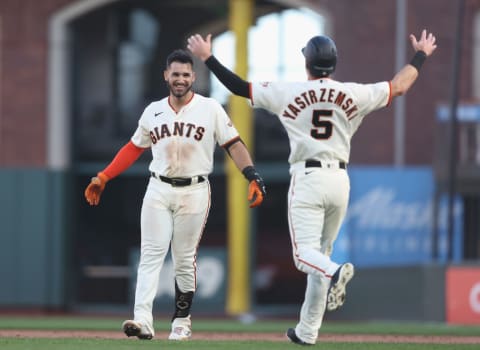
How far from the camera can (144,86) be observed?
68.4 feet

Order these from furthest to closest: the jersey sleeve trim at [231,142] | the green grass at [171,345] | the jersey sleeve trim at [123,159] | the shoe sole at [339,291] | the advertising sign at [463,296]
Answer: the advertising sign at [463,296], the jersey sleeve trim at [123,159], the jersey sleeve trim at [231,142], the green grass at [171,345], the shoe sole at [339,291]

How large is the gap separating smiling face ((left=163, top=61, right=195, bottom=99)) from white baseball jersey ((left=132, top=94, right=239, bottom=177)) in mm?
130

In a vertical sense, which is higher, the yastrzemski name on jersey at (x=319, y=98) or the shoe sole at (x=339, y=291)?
the yastrzemski name on jersey at (x=319, y=98)

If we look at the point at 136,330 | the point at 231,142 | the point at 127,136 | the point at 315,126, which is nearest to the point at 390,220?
the point at 127,136

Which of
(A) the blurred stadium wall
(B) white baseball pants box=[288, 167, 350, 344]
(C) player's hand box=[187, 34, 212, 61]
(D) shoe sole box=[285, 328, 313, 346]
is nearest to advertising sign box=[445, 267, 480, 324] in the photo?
(A) the blurred stadium wall

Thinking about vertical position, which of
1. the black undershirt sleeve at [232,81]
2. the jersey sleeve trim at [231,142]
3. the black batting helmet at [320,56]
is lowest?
the jersey sleeve trim at [231,142]

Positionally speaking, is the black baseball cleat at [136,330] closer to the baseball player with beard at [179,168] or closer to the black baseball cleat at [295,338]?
the baseball player with beard at [179,168]

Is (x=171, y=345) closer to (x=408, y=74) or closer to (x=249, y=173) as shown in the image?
(x=249, y=173)

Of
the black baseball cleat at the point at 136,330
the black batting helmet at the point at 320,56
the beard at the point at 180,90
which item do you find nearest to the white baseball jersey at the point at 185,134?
the beard at the point at 180,90

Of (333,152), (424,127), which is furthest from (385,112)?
(333,152)

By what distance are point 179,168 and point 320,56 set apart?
4.36 feet

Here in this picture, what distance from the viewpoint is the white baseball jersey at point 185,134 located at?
343 inches

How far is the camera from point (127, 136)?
2064 cm

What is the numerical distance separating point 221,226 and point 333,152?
40.7ft
